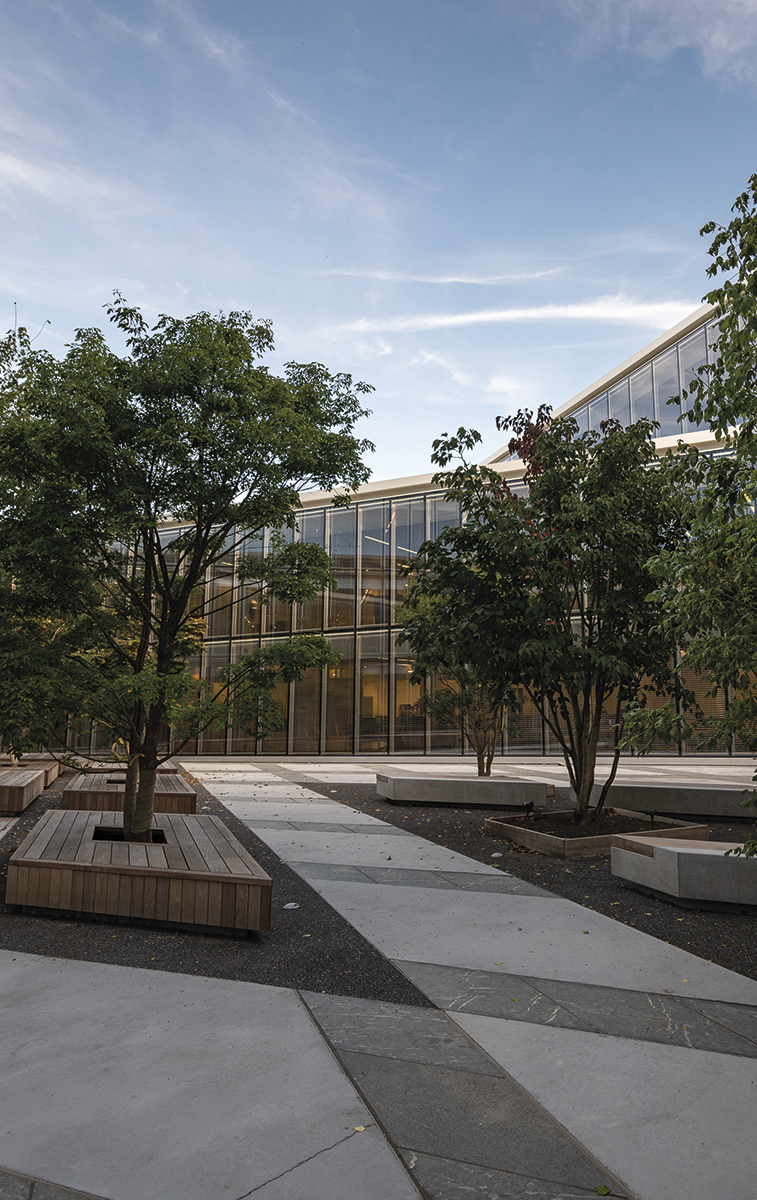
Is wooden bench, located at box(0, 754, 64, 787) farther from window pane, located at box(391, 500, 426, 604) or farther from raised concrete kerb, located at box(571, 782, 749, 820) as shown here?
window pane, located at box(391, 500, 426, 604)

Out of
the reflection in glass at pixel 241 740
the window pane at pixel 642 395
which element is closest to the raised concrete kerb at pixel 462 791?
the reflection in glass at pixel 241 740

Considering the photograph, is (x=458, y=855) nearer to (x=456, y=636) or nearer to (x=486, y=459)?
(x=456, y=636)

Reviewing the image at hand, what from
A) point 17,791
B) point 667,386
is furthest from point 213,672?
point 667,386

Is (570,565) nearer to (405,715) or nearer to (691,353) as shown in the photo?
(405,715)

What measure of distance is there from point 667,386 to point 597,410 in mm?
4860

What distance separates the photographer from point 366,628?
27.1 m

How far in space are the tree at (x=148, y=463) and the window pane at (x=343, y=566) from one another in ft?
61.3

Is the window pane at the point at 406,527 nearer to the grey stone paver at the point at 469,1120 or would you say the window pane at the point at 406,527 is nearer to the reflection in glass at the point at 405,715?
the reflection in glass at the point at 405,715

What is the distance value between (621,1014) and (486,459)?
3751cm

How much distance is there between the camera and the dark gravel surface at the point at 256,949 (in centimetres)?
495

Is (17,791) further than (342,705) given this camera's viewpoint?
No

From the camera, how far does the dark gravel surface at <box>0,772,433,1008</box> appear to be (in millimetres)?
4953

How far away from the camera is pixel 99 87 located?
394 inches

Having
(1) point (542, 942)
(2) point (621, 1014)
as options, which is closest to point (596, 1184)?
(2) point (621, 1014)
